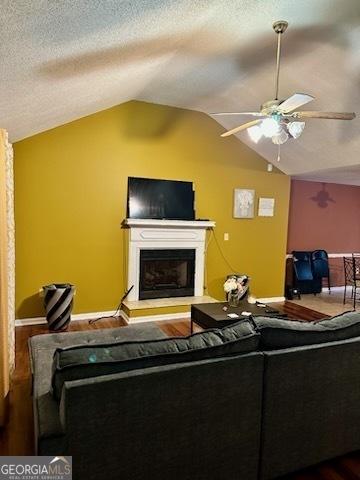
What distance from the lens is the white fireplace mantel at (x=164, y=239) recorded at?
15.1 ft

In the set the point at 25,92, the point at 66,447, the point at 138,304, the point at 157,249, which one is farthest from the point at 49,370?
the point at 157,249

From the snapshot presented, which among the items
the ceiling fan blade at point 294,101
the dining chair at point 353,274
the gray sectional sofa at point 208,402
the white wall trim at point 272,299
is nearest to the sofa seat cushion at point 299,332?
the gray sectional sofa at point 208,402

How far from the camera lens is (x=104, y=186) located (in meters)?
4.52

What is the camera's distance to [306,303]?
18.8ft

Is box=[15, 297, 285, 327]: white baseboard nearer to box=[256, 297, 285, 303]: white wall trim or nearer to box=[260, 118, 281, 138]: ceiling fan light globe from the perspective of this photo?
box=[256, 297, 285, 303]: white wall trim

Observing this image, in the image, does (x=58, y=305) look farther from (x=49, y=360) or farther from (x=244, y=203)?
(x=244, y=203)

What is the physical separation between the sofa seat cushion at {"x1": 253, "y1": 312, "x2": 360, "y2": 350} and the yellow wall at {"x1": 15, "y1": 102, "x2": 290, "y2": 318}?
3.23 meters

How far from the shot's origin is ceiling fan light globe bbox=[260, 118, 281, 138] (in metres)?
2.74

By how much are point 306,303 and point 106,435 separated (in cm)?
513

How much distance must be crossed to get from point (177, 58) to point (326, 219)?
17.1 ft

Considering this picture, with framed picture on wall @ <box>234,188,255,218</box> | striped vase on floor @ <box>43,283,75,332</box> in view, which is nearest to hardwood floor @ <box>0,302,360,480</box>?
striped vase on floor @ <box>43,283,75,332</box>

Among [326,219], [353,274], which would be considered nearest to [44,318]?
[353,274]

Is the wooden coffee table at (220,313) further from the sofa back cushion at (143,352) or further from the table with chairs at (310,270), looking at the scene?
the table with chairs at (310,270)

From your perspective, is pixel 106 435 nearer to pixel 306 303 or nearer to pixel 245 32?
pixel 245 32
